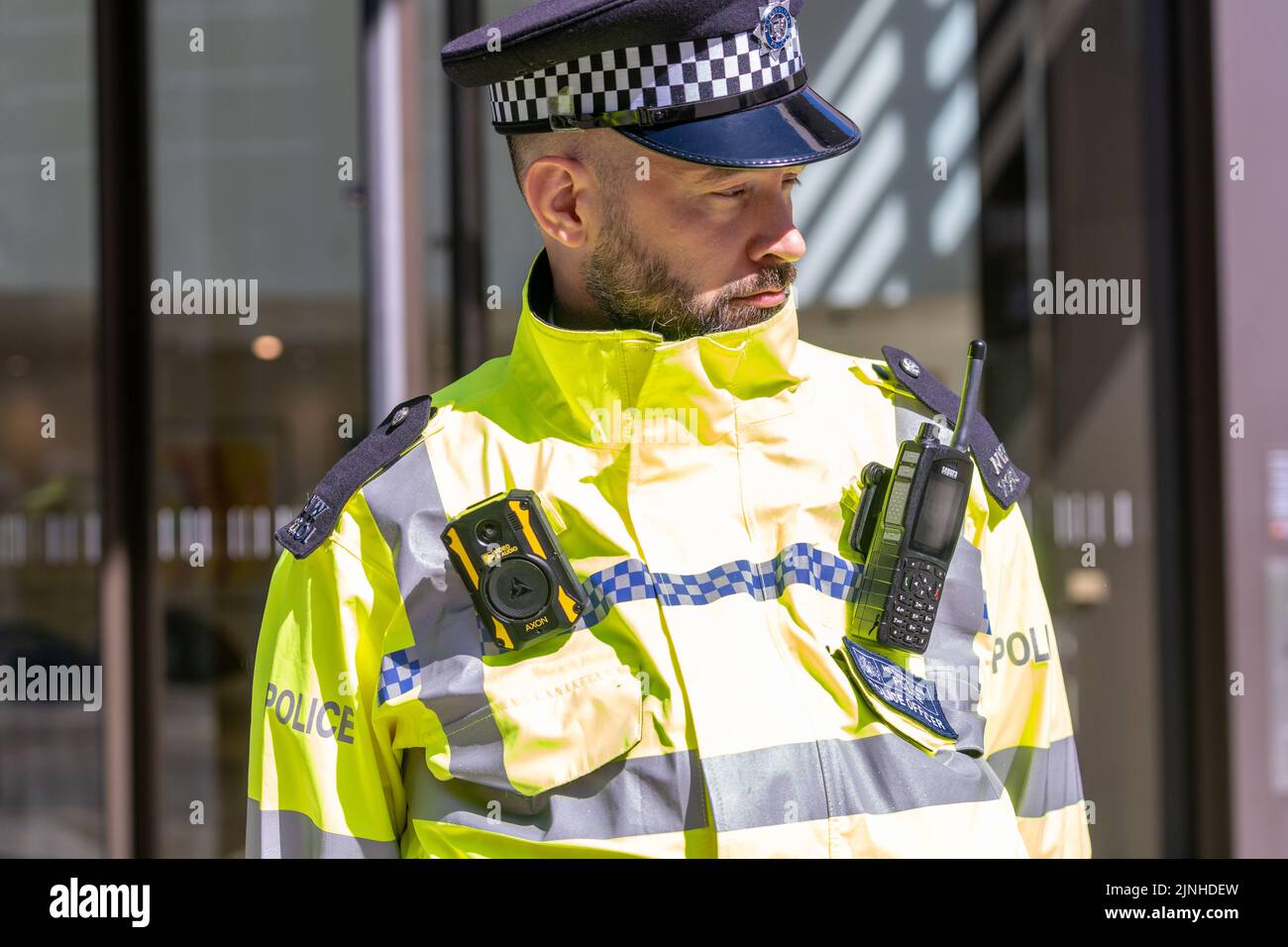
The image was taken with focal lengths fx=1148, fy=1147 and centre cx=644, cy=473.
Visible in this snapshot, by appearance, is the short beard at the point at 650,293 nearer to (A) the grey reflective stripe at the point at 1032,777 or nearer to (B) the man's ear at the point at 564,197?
(B) the man's ear at the point at 564,197

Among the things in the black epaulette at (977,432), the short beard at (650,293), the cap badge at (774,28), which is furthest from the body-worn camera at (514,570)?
the cap badge at (774,28)

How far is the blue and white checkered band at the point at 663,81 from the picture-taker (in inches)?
50.9

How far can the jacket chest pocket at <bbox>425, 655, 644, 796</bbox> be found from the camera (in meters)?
1.22

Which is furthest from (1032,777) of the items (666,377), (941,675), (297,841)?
(297,841)

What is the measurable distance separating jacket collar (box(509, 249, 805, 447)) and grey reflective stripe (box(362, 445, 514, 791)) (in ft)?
0.63

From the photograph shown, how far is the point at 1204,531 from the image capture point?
9.71ft

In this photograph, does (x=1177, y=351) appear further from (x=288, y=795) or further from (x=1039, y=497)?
(x=288, y=795)

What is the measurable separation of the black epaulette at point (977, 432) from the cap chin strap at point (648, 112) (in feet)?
1.15

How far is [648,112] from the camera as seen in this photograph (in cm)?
129

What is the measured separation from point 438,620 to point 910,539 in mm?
533

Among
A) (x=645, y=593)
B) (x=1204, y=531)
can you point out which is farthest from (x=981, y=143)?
(x=645, y=593)

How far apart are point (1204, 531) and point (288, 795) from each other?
2488 mm
